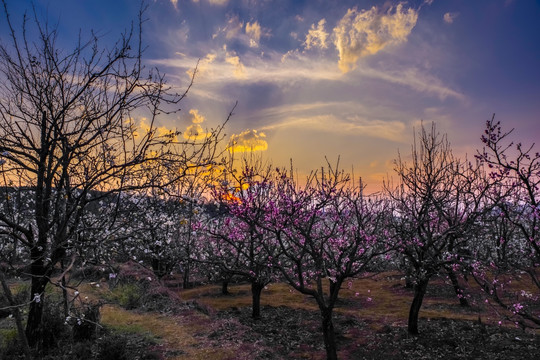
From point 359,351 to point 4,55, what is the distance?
55.1 ft

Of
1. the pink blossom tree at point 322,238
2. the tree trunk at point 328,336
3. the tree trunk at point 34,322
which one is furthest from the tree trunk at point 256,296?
the tree trunk at point 34,322

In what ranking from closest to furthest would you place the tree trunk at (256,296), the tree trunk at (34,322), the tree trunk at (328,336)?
1. the tree trunk at (34,322)
2. the tree trunk at (328,336)
3. the tree trunk at (256,296)

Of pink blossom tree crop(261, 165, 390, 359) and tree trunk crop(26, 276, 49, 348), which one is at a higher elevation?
pink blossom tree crop(261, 165, 390, 359)

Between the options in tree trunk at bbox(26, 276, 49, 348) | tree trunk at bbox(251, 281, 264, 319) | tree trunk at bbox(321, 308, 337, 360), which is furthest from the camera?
tree trunk at bbox(251, 281, 264, 319)

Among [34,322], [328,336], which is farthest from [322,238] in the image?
[34,322]

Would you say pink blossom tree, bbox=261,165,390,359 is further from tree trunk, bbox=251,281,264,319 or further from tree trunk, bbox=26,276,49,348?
tree trunk, bbox=26,276,49,348

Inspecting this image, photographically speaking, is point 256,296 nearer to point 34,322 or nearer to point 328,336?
point 328,336

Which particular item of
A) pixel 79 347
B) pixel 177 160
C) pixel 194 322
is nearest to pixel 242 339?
pixel 194 322

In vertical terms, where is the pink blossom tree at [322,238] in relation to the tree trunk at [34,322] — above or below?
above

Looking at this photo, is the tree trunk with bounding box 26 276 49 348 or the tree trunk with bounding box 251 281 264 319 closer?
the tree trunk with bounding box 26 276 49 348

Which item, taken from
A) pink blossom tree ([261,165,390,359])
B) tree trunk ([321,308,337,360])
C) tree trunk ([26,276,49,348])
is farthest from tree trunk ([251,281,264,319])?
tree trunk ([26,276,49,348])

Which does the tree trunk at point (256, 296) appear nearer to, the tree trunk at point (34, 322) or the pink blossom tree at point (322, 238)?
the pink blossom tree at point (322, 238)

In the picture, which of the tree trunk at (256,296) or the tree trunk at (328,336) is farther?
the tree trunk at (256,296)

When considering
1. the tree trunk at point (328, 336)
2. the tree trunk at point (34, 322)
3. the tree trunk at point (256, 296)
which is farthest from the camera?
the tree trunk at point (256, 296)
